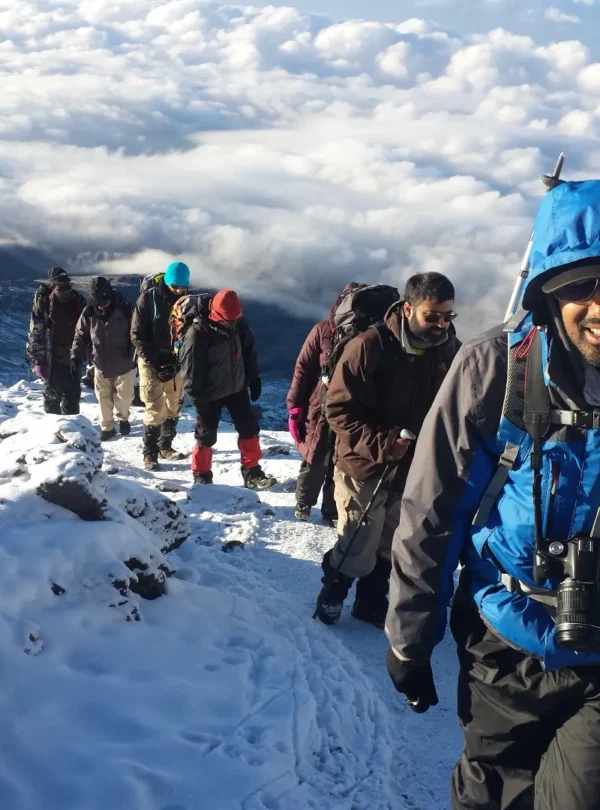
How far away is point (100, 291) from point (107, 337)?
0.72 m

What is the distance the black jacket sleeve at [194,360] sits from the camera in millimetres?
7770

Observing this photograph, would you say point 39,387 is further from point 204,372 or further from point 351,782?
point 351,782

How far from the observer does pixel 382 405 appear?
15.6 feet

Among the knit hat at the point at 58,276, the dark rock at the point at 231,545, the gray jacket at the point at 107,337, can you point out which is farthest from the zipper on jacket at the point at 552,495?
the knit hat at the point at 58,276

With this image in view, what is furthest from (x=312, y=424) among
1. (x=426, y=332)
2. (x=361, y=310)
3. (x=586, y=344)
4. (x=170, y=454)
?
(x=586, y=344)

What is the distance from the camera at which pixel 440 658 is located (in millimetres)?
4902

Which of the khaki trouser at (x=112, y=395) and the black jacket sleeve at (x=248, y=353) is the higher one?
the black jacket sleeve at (x=248, y=353)

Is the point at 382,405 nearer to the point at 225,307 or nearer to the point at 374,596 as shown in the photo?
the point at 374,596

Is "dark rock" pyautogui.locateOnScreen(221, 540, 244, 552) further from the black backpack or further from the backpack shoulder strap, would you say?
the backpack shoulder strap

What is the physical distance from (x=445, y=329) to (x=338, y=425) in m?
0.98

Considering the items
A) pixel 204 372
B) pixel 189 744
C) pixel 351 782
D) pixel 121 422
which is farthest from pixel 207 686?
pixel 121 422

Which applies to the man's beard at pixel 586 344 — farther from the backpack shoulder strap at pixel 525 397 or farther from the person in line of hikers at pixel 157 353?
the person in line of hikers at pixel 157 353

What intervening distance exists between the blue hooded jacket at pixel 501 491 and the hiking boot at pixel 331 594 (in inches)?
92.0

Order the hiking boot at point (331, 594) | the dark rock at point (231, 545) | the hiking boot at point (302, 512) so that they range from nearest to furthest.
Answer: the hiking boot at point (331, 594)
the dark rock at point (231, 545)
the hiking boot at point (302, 512)
